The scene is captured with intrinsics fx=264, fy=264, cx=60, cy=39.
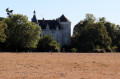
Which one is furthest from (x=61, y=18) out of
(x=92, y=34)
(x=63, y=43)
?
(x=92, y=34)

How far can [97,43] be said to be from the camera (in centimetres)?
8831

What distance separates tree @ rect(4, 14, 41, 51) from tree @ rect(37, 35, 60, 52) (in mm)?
3190

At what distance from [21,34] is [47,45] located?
30.9 ft

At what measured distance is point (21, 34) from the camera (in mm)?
76500

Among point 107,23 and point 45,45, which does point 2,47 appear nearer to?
point 45,45

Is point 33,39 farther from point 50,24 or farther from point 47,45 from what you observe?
point 50,24

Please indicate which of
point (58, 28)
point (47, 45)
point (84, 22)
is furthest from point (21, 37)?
point (84, 22)

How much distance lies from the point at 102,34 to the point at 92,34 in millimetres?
3356

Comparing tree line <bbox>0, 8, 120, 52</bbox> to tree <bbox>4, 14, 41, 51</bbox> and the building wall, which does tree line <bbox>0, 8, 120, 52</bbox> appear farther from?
the building wall

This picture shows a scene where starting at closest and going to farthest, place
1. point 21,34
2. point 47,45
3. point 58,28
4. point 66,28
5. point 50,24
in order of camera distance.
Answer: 1. point 21,34
2. point 47,45
3. point 58,28
4. point 66,28
5. point 50,24

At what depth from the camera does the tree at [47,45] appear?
260ft

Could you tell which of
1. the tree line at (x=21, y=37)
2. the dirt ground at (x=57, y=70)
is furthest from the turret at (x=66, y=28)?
the dirt ground at (x=57, y=70)

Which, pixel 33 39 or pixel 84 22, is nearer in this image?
pixel 33 39

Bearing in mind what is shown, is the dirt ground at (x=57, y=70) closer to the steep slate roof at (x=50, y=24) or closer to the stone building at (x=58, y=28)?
the stone building at (x=58, y=28)
